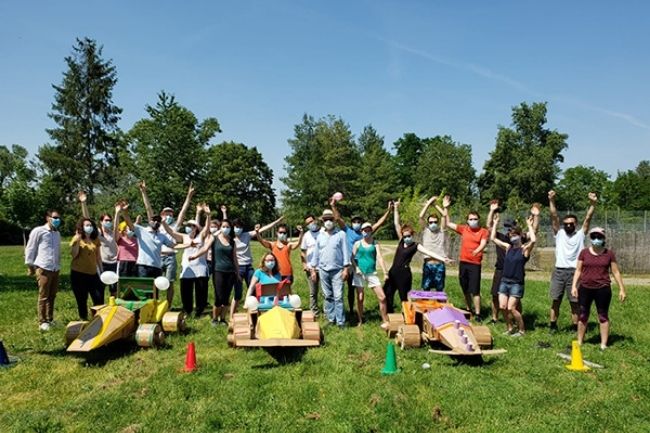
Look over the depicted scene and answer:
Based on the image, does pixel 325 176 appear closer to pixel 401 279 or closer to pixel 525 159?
pixel 525 159

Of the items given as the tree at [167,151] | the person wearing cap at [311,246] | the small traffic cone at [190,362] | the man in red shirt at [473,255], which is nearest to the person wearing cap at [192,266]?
the person wearing cap at [311,246]

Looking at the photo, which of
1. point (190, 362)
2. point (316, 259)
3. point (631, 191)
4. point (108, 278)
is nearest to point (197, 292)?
point (108, 278)

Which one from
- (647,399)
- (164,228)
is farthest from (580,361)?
(164,228)

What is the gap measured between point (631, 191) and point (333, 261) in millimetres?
87965

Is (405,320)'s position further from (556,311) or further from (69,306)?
(69,306)

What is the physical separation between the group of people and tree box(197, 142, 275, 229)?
4525cm

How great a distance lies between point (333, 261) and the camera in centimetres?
967

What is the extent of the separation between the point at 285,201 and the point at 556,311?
50.2 meters

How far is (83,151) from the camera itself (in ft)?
159

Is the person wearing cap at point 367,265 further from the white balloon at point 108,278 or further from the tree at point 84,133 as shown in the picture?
the tree at point 84,133

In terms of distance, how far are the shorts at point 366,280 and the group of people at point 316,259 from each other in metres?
0.02

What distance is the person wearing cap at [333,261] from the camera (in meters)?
9.70

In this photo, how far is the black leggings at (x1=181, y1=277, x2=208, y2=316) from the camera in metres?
10.7

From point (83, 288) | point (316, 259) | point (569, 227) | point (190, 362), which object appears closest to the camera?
point (190, 362)
